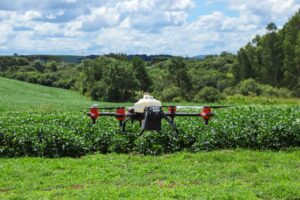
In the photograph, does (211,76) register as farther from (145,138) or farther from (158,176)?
(158,176)

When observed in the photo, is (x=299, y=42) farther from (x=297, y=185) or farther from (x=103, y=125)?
(x=297, y=185)

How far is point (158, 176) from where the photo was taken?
9.20 meters

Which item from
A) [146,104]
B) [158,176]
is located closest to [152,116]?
[146,104]

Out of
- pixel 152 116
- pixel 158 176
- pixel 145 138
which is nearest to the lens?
pixel 152 116

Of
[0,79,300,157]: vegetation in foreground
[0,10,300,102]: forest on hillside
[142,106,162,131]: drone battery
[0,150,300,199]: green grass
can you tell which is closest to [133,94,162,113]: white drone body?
[142,106,162,131]: drone battery

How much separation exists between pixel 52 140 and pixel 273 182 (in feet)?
20.9

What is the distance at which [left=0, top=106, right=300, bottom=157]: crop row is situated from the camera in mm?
12289

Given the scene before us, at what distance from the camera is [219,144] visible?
12.7 m

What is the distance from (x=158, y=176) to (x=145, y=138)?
10.6 ft

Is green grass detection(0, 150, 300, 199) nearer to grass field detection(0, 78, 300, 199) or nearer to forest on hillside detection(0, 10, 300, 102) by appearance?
grass field detection(0, 78, 300, 199)

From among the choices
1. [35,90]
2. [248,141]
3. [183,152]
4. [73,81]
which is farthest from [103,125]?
[73,81]

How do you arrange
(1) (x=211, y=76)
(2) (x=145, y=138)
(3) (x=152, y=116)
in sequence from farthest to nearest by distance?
(1) (x=211, y=76) < (2) (x=145, y=138) < (3) (x=152, y=116)

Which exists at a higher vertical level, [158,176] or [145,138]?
[145,138]

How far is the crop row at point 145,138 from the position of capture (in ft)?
40.3
